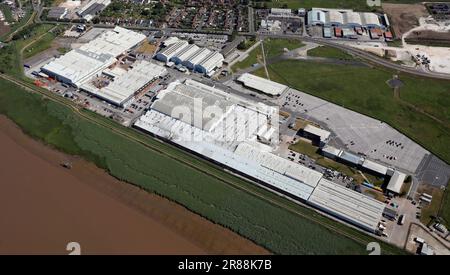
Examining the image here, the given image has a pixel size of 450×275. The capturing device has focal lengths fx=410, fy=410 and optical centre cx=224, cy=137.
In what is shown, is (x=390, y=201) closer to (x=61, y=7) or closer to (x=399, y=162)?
(x=399, y=162)

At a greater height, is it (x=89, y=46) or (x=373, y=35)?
(x=373, y=35)

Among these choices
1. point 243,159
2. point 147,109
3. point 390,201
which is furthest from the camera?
point 147,109

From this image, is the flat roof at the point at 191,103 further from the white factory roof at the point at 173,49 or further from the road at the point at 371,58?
the road at the point at 371,58

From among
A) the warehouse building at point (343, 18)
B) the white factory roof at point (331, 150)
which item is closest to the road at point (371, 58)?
the warehouse building at point (343, 18)

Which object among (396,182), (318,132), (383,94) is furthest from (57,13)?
(396,182)

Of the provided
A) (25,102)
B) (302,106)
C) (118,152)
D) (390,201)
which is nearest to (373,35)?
(302,106)
